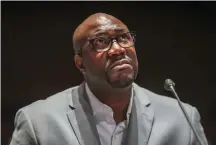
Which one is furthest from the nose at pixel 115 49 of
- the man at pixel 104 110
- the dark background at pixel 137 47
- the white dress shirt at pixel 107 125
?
the dark background at pixel 137 47

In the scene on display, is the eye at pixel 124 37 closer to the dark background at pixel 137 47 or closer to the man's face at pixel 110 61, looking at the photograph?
the man's face at pixel 110 61

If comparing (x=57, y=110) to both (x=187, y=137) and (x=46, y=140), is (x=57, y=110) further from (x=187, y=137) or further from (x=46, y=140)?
(x=187, y=137)

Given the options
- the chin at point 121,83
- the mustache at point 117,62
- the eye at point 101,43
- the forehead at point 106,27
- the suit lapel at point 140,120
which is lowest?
the suit lapel at point 140,120

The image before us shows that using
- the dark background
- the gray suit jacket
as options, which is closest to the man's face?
the gray suit jacket

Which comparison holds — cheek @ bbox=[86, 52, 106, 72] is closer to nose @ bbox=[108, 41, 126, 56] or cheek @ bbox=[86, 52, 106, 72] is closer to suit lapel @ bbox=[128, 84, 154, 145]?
nose @ bbox=[108, 41, 126, 56]

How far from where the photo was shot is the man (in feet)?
4.75

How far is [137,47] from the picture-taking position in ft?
7.13

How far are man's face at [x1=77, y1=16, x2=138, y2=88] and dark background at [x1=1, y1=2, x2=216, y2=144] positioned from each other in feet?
2.12

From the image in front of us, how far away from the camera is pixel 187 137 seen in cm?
154

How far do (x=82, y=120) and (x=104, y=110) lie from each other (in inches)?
2.9

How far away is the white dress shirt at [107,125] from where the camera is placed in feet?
4.92

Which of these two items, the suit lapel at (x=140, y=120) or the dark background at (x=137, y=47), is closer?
the suit lapel at (x=140, y=120)

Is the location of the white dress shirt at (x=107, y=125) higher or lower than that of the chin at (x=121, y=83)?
lower

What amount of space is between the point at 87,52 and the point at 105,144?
11.3 inches
